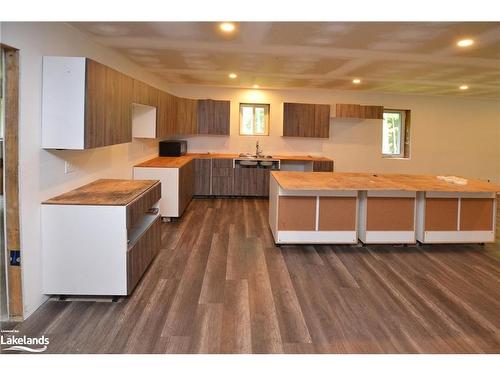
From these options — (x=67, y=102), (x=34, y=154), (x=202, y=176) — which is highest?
(x=67, y=102)

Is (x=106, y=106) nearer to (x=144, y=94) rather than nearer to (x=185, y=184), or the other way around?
(x=144, y=94)

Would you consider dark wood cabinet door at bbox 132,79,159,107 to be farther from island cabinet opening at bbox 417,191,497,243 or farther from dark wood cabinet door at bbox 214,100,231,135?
island cabinet opening at bbox 417,191,497,243

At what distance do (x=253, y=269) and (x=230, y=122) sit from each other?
5.06 m

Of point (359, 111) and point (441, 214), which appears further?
point (359, 111)

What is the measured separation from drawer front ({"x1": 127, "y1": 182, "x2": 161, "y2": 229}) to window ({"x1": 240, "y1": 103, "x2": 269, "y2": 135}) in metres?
4.61

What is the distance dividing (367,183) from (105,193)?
3057 mm

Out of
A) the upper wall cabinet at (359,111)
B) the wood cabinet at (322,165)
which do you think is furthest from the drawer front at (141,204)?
the upper wall cabinet at (359,111)

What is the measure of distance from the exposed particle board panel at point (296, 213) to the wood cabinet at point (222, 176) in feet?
10.9

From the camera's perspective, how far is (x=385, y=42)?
4.09 m

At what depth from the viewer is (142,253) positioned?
373 cm

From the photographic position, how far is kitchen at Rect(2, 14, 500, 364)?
9.56 feet

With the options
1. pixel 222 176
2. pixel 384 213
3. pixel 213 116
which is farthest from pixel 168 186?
pixel 384 213
